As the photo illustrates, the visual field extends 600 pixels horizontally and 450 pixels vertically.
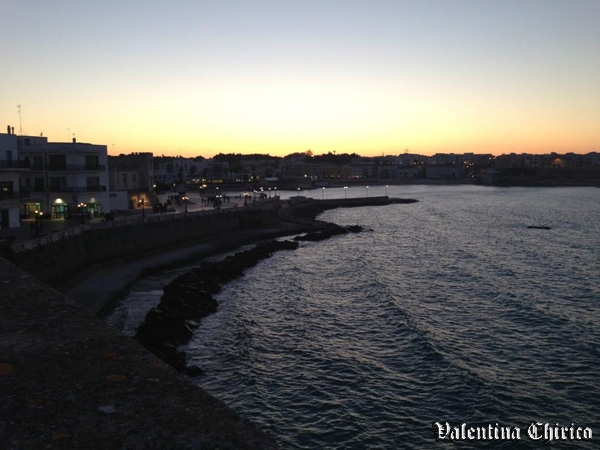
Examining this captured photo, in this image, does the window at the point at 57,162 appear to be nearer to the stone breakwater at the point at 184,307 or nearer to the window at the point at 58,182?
the window at the point at 58,182

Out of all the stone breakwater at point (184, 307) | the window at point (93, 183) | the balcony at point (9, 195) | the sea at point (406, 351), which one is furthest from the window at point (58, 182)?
the sea at point (406, 351)

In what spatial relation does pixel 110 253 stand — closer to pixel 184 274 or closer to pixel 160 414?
pixel 184 274

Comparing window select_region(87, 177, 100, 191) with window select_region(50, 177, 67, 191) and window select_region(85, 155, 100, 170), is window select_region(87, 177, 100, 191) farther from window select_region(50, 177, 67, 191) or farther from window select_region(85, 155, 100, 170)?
window select_region(50, 177, 67, 191)

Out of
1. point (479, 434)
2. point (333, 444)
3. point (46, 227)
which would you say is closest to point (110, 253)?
point (46, 227)

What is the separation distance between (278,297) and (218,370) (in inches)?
520

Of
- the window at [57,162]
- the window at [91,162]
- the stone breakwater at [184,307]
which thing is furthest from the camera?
the window at [91,162]

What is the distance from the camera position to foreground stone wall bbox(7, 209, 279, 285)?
95.8ft

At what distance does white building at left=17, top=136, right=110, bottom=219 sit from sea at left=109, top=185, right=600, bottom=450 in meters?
16.6

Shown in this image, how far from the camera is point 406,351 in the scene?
24.2 metres

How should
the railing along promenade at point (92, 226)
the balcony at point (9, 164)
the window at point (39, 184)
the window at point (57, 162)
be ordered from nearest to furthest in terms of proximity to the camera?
the railing along promenade at point (92, 226) → the balcony at point (9, 164) → the window at point (39, 184) → the window at point (57, 162)

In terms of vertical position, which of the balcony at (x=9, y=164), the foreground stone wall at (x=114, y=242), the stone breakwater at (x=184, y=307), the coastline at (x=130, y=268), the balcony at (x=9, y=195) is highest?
the balcony at (x=9, y=164)

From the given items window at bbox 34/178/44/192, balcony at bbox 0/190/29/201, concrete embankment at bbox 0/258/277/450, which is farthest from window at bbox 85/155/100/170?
concrete embankment at bbox 0/258/277/450

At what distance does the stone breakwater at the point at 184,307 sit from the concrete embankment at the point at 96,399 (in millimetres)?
11988

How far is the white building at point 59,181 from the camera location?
48344 millimetres
